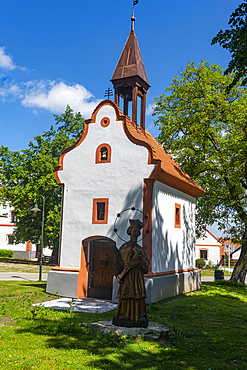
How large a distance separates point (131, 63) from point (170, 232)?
27.0 ft

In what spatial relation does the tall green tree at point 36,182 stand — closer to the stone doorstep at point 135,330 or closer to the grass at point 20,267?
the grass at point 20,267

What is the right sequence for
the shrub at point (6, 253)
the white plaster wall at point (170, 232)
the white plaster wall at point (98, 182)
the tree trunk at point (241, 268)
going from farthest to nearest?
the shrub at point (6, 253), the tree trunk at point (241, 268), the white plaster wall at point (170, 232), the white plaster wall at point (98, 182)

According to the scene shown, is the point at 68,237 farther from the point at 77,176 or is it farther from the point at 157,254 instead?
the point at 157,254

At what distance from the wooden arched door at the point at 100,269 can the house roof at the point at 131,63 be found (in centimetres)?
773

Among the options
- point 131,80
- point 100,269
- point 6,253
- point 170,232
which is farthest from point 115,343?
point 6,253

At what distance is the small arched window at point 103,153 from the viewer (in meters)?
14.1

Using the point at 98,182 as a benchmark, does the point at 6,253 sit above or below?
below

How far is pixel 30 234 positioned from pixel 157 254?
67.6ft

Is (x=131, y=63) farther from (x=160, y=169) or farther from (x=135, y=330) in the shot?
(x=135, y=330)

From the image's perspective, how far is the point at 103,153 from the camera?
14.4 meters

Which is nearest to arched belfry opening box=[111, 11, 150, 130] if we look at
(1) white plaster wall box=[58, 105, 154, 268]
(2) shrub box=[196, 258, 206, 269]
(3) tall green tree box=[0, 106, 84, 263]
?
(1) white plaster wall box=[58, 105, 154, 268]

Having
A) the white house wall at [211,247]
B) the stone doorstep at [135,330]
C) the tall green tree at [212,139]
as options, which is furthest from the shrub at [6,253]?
the stone doorstep at [135,330]

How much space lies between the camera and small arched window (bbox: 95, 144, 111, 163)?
46.3ft

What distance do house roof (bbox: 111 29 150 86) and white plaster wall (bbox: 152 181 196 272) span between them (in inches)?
222
